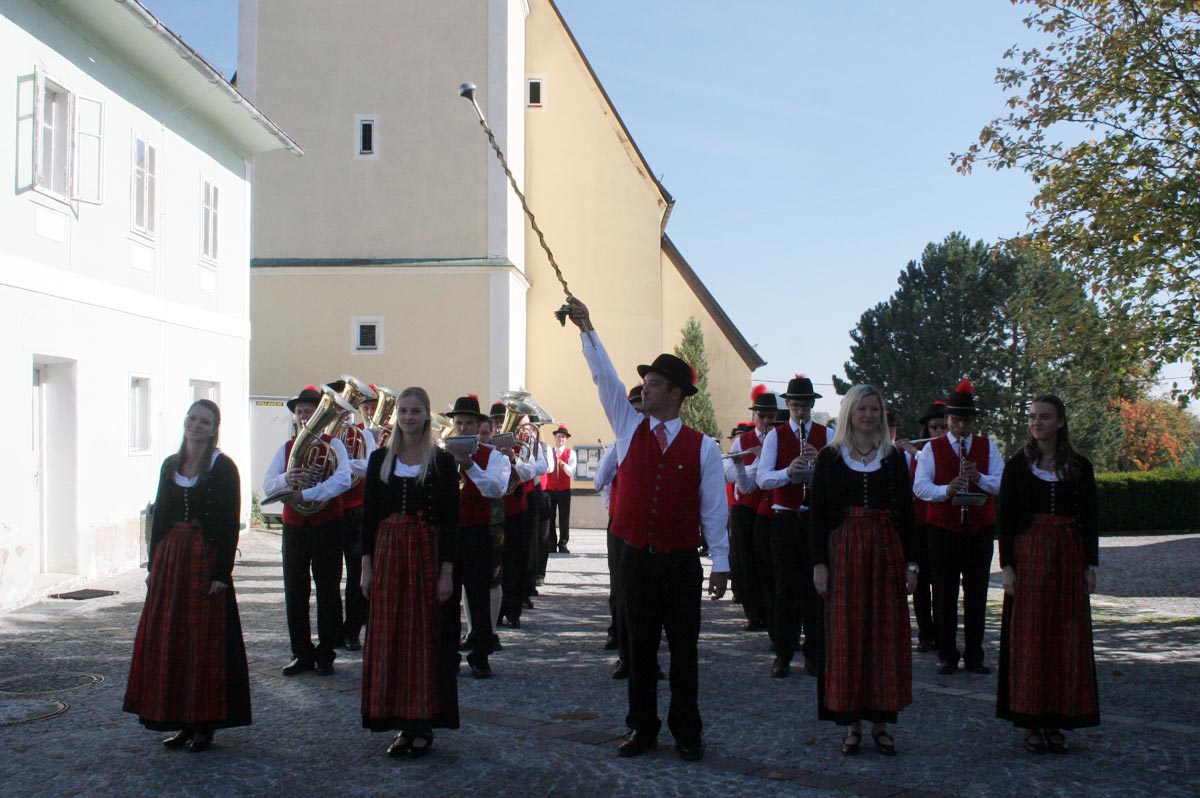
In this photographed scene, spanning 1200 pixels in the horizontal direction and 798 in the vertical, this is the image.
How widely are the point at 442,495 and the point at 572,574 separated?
9.63 meters

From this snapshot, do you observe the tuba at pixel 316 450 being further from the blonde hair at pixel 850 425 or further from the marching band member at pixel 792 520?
the blonde hair at pixel 850 425

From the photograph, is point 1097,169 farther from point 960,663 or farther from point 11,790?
point 11,790

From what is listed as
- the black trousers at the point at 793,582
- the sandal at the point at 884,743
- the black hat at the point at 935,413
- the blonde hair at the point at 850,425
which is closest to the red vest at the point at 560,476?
the black hat at the point at 935,413

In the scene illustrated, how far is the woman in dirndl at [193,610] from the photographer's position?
611 centimetres

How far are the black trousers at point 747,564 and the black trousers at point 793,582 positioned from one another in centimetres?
192

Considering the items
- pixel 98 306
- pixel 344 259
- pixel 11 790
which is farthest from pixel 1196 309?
pixel 344 259

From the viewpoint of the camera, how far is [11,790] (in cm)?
543

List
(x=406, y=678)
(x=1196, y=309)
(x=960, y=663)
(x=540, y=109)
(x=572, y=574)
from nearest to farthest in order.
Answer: (x=406, y=678) → (x=960, y=663) → (x=1196, y=309) → (x=572, y=574) → (x=540, y=109)

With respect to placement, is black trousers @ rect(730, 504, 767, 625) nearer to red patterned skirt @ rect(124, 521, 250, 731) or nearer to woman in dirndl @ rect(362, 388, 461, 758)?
woman in dirndl @ rect(362, 388, 461, 758)

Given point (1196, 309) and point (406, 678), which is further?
point (1196, 309)

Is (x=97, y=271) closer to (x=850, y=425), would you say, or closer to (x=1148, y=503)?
(x=850, y=425)

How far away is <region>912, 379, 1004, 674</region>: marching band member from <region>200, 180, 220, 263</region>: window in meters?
12.3

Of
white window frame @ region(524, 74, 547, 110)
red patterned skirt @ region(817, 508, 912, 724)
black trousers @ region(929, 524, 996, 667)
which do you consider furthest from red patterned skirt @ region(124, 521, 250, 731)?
white window frame @ region(524, 74, 547, 110)

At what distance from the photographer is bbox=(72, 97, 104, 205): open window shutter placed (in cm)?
1323
